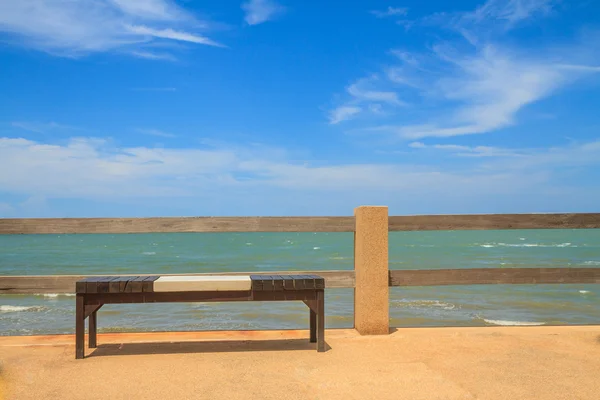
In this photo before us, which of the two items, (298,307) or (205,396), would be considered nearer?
(205,396)

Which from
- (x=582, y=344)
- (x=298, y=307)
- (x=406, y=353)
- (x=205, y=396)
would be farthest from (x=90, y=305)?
(x=298, y=307)

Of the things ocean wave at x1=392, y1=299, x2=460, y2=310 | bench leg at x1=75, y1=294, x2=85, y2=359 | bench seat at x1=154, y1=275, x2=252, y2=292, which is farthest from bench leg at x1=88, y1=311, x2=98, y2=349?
ocean wave at x1=392, y1=299, x2=460, y2=310

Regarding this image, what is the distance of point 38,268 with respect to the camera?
1165 inches

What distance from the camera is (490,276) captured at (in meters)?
5.48

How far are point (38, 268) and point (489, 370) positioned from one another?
30075 millimetres

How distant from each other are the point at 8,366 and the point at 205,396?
179cm

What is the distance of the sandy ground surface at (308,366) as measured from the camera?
11.7 feet

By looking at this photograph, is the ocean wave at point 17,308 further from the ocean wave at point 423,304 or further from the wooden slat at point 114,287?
the wooden slat at point 114,287

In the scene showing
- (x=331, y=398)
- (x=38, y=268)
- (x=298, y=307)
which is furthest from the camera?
(x=38, y=268)

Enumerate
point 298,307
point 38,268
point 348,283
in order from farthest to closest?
point 38,268
point 298,307
point 348,283

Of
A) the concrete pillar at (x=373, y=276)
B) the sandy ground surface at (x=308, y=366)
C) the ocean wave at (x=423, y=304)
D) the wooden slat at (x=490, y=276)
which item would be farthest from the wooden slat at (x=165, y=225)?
the ocean wave at (x=423, y=304)

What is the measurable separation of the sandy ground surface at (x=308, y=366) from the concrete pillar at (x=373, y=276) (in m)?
0.17

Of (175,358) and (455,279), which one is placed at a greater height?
(455,279)

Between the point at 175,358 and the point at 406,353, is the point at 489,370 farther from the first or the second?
the point at 175,358
